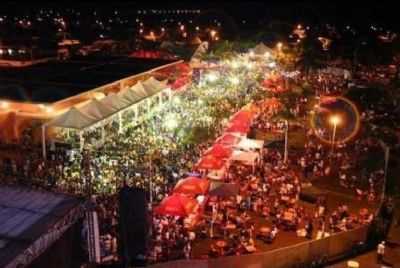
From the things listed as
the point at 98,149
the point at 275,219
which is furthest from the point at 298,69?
the point at 275,219

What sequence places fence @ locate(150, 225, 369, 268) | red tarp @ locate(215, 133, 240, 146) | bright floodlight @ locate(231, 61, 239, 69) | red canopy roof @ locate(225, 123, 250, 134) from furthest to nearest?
bright floodlight @ locate(231, 61, 239, 69) < red canopy roof @ locate(225, 123, 250, 134) < red tarp @ locate(215, 133, 240, 146) < fence @ locate(150, 225, 369, 268)

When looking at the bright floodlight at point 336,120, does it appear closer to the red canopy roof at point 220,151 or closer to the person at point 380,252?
the red canopy roof at point 220,151

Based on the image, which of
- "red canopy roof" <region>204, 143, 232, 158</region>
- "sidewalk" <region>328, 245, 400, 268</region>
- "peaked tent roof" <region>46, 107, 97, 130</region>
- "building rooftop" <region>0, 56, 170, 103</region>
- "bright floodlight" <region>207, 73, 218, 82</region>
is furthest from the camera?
"bright floodlight" <region>207, 73, 218, 82</region>

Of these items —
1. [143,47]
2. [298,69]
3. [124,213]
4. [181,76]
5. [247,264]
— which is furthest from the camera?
[143,47]

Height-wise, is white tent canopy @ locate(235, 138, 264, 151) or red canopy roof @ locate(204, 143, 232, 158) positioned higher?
red canopy roof @ locate(204, 143, 232, 158)

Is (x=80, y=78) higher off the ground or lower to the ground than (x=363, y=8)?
lower

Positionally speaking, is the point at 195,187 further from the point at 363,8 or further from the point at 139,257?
the point at 363,8

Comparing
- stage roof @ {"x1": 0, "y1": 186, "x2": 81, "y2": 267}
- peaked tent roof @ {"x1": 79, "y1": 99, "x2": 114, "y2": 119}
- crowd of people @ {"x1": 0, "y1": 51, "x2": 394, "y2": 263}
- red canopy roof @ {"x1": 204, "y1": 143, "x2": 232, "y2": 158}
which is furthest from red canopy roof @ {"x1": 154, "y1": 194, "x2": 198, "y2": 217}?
peaked tent roof @ {"x1": 79, "y1": 99, "x2": 114, "y2": 119}

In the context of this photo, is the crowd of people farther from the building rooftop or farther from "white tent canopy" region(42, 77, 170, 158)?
the building rooftop
